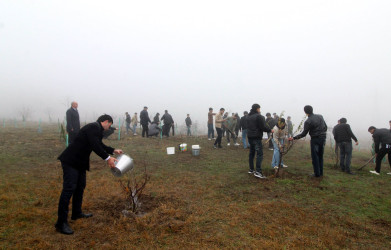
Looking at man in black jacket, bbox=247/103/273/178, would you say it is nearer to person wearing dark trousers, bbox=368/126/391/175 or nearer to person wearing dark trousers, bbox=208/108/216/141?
person wearing dark trousers, bbox=368/126/391/175

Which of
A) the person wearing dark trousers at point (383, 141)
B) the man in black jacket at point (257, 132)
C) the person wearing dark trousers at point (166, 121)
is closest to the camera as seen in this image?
the man in black jacket at point (257, 132)

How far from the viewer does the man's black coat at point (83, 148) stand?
3551 mm

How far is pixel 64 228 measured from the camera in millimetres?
3367

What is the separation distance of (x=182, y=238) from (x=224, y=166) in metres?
4.75

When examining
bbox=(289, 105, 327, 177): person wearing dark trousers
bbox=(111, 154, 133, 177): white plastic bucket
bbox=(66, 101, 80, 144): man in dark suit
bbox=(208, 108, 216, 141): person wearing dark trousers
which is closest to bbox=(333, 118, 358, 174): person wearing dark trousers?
bbox=(289, 105, 327, 177): person wearing dark trousers

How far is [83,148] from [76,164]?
0.88ft

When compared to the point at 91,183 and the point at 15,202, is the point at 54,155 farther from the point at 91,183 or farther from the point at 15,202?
the point at 15,202

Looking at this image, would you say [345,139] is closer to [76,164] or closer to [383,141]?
[383,141]

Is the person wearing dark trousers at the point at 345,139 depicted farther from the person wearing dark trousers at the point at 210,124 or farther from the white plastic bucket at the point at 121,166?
the white plastic bucket at the point at 121,166

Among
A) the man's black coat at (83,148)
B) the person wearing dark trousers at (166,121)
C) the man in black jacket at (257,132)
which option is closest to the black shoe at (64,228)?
the man's black coat at (83,148)

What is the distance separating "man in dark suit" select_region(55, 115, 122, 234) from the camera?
135 inches

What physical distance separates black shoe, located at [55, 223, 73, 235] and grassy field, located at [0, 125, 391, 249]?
0.25 feet

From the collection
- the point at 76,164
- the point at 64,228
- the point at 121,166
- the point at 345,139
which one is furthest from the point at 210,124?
the point at 64,228

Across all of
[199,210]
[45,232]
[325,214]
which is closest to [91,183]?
[45,232]
